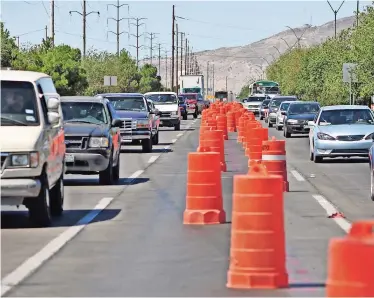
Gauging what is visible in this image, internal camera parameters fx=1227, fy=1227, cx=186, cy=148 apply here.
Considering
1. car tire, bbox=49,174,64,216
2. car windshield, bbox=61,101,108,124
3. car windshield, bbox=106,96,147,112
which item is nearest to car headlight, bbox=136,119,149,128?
car windshield, bbox=106,96,147,112

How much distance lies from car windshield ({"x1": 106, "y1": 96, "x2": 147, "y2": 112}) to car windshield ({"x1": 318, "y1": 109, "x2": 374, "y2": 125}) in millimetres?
7584

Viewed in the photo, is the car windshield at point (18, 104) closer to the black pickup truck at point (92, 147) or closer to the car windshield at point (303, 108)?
A: the black pickup truck at point (92, 147)

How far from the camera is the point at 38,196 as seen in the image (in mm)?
15641

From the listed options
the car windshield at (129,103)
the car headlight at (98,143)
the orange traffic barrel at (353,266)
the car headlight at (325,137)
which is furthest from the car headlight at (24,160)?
the car windshield at (129,103)

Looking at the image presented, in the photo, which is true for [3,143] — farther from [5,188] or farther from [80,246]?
[80,246]

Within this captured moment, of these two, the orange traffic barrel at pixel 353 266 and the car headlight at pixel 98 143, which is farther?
the car headlight at pixel 98 143

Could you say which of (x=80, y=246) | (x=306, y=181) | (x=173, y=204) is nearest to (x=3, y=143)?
(x=80, y=246)

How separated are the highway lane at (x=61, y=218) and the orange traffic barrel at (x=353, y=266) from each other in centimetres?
528

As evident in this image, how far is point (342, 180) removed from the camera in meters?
25.2

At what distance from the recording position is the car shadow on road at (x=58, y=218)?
636 inches

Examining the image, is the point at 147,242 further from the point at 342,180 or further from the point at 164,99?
the point at 164,99

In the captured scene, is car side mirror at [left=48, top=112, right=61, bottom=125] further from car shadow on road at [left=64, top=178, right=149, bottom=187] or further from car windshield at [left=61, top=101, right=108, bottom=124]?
car windshield at [left=61, top=101, right=108, bottom=124]

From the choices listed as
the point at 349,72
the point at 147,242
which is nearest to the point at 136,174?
the point at 147,242

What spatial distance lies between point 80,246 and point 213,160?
118 inches
